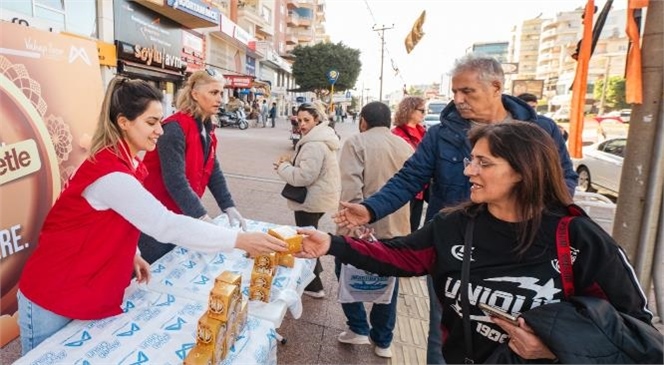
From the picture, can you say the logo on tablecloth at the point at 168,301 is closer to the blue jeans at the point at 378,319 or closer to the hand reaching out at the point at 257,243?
the hand reaching out at the point at 257,243

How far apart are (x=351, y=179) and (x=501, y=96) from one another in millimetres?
1332

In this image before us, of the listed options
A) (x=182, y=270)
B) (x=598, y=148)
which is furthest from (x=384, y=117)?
(x=598, y=148)

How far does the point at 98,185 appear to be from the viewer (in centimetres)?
144

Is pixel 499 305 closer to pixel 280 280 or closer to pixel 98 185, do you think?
pixel 280 280

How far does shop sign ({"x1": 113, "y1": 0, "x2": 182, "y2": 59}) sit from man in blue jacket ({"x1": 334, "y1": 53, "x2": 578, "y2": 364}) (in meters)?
14.5

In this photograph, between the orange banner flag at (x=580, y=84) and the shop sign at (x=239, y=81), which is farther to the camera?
the shop sign at (x=239, y=81)

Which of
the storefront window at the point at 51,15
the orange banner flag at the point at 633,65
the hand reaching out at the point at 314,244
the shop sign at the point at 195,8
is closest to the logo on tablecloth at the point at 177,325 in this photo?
the hand reaching out at the point at 314,244

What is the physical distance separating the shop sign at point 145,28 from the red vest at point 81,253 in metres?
14.5

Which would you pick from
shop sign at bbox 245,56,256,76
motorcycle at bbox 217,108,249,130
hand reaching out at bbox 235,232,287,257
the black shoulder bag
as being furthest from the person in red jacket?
shop sign at bbox 245,56,256,76

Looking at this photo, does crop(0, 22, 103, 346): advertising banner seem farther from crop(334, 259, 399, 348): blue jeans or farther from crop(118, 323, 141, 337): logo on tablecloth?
crop(334, 259, 399, 348): blue jeans

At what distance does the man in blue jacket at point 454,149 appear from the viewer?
84.8 inches

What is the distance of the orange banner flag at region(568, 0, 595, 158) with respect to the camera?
122 inches

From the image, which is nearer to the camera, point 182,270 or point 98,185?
point 98,185

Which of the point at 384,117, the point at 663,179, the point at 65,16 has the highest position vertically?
the point at 65,16
